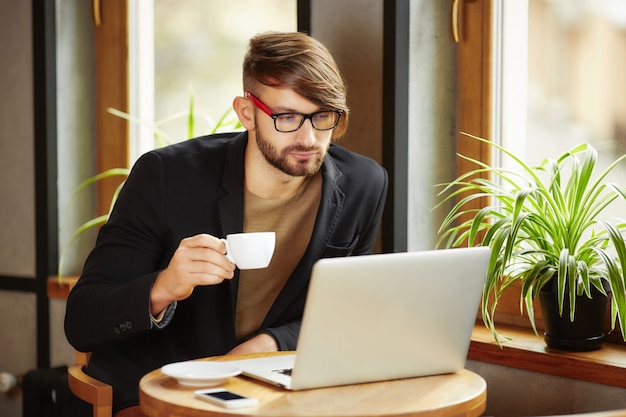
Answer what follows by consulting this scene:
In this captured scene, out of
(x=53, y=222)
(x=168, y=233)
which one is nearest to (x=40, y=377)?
(x=53, y=222)

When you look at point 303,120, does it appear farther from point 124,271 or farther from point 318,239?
point 124,271

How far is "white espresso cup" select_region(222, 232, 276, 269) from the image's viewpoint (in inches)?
71.4

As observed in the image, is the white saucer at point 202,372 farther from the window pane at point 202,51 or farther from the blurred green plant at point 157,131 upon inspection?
the window pane at point 202,51

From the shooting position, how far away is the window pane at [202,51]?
3.42 m

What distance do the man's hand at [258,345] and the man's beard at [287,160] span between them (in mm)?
418

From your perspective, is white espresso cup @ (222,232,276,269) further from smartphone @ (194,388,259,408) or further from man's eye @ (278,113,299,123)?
man's eye @ (278,113,299,123)

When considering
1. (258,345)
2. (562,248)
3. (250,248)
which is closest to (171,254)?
(258,345)

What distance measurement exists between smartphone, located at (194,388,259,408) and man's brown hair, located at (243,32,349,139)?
32.7 inches

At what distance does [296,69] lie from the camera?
2.25 m

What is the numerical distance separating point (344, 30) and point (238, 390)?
4.78 feet

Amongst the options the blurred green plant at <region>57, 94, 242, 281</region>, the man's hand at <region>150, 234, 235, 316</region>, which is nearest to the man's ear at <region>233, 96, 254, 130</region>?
the man's hand at <region>150, 234, 235, 316</region>

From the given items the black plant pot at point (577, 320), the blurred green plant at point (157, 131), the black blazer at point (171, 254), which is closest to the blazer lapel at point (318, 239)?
the black blazer at point (171, 254)

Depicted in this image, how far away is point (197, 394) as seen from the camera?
1.66 meters

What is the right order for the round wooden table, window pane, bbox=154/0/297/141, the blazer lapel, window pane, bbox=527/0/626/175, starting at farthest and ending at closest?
window pane, bbox=154/0/297/141 → window pane, bbox=527/0/626/175 → the blazer lapel → the round wooden table
